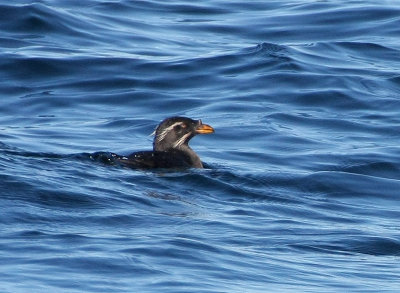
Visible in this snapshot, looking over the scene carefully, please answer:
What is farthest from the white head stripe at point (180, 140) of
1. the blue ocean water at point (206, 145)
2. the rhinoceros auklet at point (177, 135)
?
the blue ocean water at point (206, 145)

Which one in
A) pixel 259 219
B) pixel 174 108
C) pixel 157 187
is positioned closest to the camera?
pixel 259 219

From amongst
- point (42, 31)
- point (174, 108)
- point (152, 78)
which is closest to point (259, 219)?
point (174, 108)

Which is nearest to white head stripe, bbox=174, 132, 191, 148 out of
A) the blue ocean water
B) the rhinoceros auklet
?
the rhinoceros auklet

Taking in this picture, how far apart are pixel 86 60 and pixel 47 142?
4.74 metres

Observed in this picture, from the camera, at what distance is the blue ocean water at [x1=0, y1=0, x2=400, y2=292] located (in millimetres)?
9266

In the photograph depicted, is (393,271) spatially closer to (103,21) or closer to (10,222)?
(10,222)

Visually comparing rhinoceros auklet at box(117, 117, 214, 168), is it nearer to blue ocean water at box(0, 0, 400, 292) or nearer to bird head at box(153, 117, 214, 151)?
bird head at box(153, 117, 214, 151)

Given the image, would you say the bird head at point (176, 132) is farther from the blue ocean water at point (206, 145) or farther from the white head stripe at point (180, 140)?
the blue ocean water at point (206, 145)

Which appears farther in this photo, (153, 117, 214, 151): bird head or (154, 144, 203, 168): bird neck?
(153, 117, 214, 151): bird head

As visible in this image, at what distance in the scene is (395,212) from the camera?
12.1 meters

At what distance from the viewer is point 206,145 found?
604 inches

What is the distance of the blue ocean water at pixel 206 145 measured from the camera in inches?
365

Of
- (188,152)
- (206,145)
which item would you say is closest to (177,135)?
(188,152)

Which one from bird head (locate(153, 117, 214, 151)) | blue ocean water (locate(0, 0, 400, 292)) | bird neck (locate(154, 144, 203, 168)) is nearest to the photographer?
blue ocean water (locate(0, 0, 400, 292))
